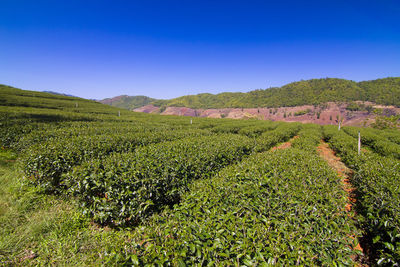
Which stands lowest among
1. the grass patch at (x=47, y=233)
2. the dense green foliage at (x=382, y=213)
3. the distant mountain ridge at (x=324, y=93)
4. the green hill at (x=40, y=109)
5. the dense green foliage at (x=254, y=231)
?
the grass patch at (x=47, y=233)

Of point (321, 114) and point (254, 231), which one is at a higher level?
point (321, 114)

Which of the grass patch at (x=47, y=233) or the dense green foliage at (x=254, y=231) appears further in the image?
the grass patch at (x=47, y=233)

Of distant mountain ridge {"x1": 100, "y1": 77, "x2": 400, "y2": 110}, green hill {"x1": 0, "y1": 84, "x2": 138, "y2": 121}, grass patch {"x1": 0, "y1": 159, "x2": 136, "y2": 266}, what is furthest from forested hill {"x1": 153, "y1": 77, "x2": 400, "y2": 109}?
grass patch {"x1": 0, "y1": 159, "x2": 136, "y2": 266}

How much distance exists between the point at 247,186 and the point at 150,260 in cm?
214

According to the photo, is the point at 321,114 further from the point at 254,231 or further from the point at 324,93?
the point at 254,231

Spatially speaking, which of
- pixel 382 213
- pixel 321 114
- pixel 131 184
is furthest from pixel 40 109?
pixel 321 114

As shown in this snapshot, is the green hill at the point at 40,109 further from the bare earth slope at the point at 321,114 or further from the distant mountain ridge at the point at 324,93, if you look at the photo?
the distant mountain ridge at the point at 324,93

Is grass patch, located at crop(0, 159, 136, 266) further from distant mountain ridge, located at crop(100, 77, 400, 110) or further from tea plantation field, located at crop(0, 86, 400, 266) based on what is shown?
distant mountain ridge, located at crop(100, 77, 400, 110)

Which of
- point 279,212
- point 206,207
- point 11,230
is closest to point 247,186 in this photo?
point 279,212

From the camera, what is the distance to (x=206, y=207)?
2.45 meters

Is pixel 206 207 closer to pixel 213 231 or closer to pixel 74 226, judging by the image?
pixel 213 231

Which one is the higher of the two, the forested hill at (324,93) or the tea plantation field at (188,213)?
the forested hill at (324,93)

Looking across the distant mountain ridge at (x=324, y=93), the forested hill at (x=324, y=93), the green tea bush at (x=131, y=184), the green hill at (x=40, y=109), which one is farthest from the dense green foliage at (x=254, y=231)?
the forested hill at (x=324, y=93)

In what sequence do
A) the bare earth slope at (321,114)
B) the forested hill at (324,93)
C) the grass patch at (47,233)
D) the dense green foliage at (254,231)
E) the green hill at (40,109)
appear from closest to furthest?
1. the dense green foliage at (254,231)
2. the grass patch at (47,233)
3. the green hill at (40,109)
4. the bare earth slope at (321,114)
5. the forested hill at (324,93)
